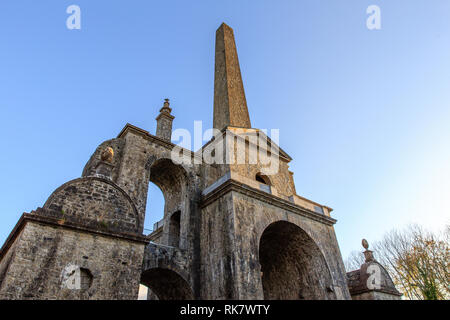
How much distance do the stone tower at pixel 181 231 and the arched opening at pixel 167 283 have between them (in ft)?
0.18

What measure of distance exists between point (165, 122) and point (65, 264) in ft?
32.8

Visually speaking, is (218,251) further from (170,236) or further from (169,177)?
(169,177)

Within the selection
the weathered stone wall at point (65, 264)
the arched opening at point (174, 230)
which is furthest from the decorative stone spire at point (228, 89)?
the weathered stone wall at point (65, 264)

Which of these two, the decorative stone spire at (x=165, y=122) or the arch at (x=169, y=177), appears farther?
the decorative stone spire at (x=165, y=122)

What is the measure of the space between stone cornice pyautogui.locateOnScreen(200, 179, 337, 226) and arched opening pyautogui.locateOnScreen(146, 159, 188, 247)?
1.53 m

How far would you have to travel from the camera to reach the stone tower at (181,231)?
852 centimetres

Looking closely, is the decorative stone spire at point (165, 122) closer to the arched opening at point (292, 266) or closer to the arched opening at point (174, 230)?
the arched opening at point (174, 230)

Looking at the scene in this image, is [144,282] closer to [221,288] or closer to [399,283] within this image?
[221,288]

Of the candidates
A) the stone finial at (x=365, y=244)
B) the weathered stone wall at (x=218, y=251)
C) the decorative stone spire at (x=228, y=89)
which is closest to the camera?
the weathered stone wall at (x=218, y=251)

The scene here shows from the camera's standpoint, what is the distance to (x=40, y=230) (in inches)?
335

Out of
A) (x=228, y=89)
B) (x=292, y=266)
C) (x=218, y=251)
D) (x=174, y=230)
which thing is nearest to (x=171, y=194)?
(x=174, y=230)

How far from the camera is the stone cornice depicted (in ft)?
42.4

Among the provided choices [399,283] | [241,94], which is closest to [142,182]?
[241,94]

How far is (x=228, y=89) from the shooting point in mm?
21562
